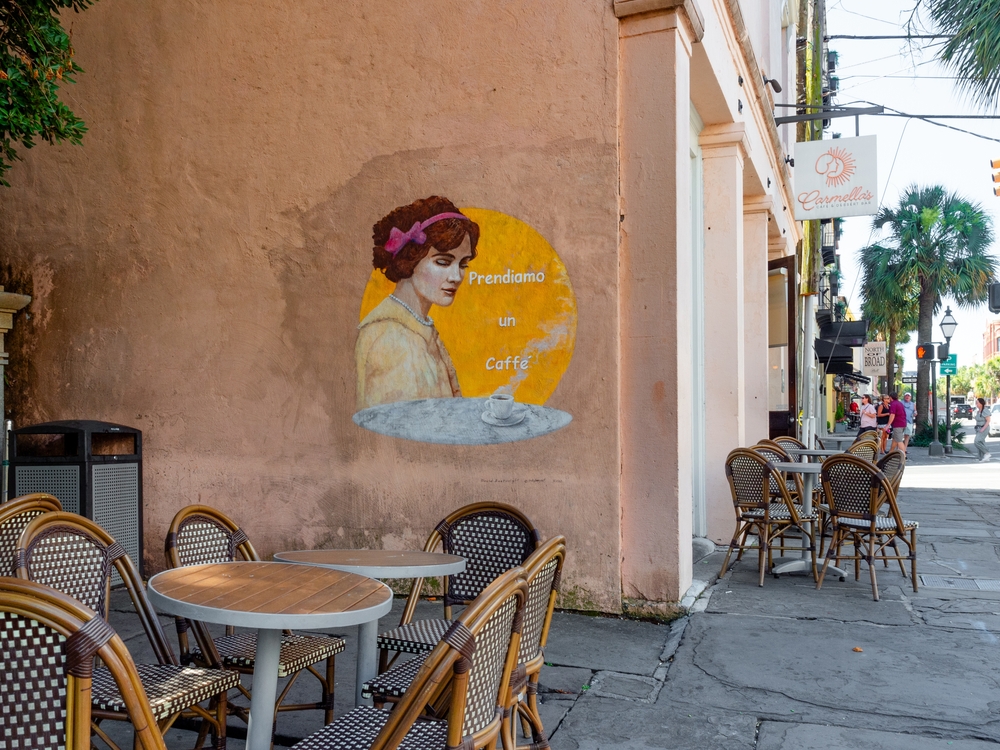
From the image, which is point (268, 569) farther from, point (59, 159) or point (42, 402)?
point (59, 159)

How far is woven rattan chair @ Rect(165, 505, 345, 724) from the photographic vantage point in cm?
324

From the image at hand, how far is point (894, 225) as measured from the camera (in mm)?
35531

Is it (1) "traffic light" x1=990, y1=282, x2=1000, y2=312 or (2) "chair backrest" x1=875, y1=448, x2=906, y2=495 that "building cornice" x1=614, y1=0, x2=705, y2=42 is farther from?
(1) "traffic light" x1=990, y1=282, x2=1000, y2=312

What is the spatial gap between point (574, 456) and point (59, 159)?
5.40 meters

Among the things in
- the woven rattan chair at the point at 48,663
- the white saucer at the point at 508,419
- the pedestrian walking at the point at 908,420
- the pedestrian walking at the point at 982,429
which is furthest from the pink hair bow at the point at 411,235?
the pedestrian walking at the point at 982,429

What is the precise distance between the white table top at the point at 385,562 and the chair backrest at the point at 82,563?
0.56 meters

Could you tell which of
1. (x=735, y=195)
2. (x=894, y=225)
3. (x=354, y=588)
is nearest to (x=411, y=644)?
(x=354, y=588)

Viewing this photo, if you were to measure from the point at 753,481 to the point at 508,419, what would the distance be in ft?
7.38

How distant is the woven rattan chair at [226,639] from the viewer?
324 centimetres

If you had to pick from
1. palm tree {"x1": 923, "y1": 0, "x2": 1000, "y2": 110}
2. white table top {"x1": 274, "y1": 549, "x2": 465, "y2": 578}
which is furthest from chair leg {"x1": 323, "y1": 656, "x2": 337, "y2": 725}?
palm tree {"x1": 923, "y1": 0, "x2": 1000, "y2": 110}

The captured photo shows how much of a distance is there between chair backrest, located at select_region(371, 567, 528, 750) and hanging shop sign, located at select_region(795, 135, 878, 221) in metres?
9.88

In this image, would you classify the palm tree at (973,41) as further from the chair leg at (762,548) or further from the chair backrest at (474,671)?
the chair backrest at (474,671)

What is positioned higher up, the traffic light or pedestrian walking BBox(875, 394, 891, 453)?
the traffic light

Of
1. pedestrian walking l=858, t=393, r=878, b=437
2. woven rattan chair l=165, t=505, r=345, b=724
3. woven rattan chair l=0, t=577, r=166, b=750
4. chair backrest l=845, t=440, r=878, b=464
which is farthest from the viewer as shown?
pedestrian walking l=858, t=393, r=878, b=437
